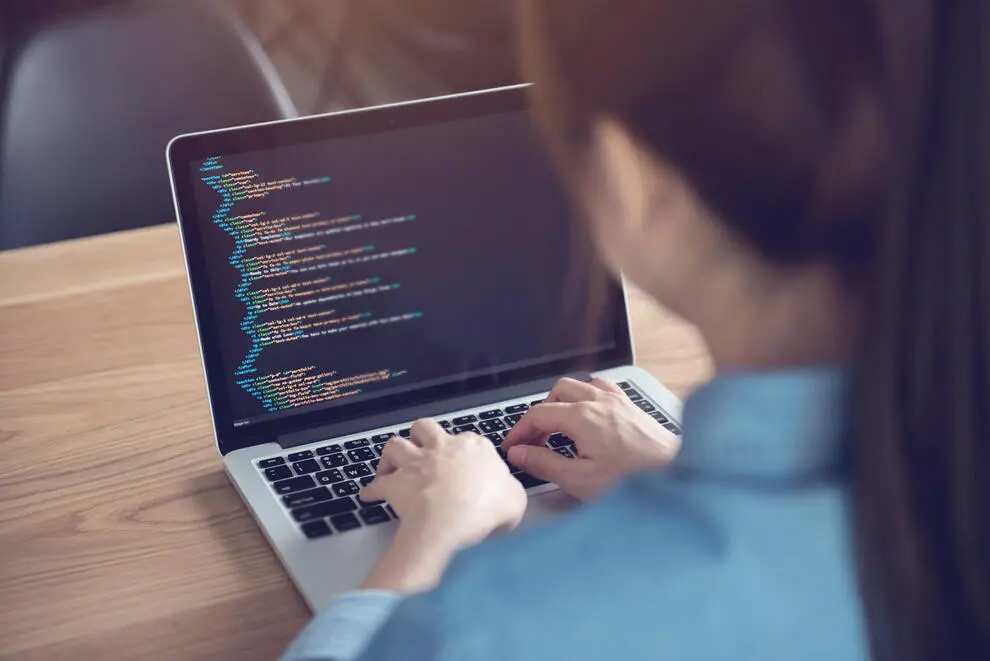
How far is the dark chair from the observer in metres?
1.53

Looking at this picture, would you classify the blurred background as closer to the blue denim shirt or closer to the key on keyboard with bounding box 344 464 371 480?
the key on keyboard with bounding box 344 464 371 480

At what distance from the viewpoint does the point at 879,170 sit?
0.47 m

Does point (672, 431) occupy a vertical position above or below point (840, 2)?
below

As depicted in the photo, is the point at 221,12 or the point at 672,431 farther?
the point at 221,12

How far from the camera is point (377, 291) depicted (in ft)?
3.14

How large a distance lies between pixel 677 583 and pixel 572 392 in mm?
413

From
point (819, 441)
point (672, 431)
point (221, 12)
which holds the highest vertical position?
point (221, 12)

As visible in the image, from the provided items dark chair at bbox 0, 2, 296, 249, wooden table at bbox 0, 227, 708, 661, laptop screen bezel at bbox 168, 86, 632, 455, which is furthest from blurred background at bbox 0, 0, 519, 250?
laptop screen bezel at bbox 168, 86, 632, 455

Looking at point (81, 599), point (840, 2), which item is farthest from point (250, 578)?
point (840, 2)

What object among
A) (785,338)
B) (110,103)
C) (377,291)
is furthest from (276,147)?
(110,103)

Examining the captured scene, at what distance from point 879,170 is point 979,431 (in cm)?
13

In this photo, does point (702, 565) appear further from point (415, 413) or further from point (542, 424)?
point (415, 413)

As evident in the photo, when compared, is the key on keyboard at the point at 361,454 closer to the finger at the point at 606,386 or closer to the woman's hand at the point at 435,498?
the woman's hand at the point at 435,498

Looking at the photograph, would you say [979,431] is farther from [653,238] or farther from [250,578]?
[250,578]
